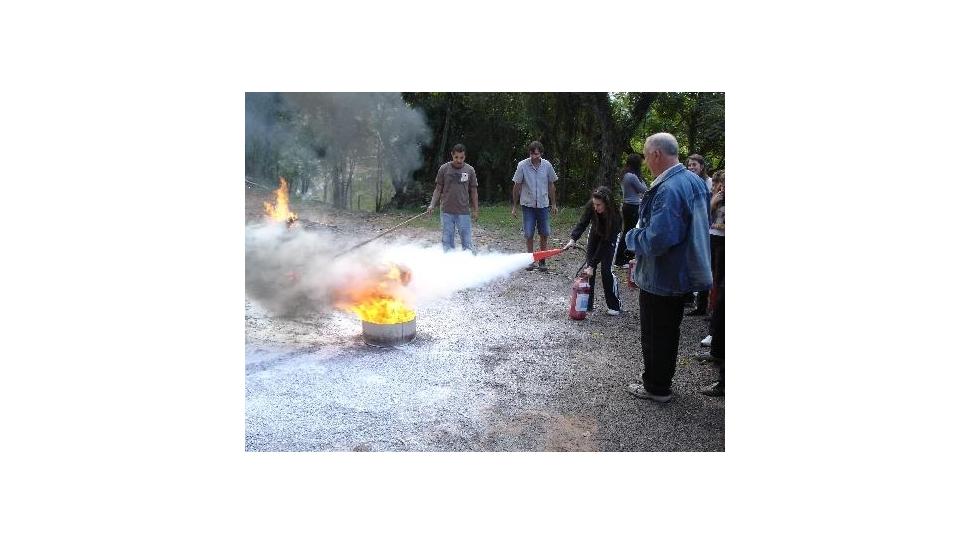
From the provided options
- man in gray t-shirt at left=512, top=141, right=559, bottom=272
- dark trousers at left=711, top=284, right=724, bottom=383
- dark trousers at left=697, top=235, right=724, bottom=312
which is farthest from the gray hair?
man in gray t-shirt at left=512, top=141, right=559, bottom=272

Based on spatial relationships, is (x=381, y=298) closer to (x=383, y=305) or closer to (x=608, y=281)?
(x=383, y=305)

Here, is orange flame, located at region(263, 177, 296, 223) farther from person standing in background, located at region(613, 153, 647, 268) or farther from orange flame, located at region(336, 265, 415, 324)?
person standing in background, located at region(613, 153, 647, 268)

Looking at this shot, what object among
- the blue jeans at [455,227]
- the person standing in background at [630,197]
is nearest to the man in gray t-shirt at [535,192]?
the blue jeans at [455,227]

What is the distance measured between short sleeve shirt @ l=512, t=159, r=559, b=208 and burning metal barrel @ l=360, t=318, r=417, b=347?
3.55m

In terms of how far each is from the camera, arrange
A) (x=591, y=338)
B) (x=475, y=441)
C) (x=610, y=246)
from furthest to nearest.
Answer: (x=610, y=246), (x=591, y=338), (x=475, y=441)

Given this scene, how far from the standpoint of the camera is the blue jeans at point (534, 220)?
355 inches

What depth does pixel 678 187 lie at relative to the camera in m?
4.41

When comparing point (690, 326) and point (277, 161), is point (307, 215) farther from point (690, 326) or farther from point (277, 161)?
point (690, 326)

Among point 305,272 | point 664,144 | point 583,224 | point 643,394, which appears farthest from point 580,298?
point 305,272

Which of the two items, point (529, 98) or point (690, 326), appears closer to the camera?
point (690, 326)

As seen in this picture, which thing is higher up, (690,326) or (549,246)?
(549,246)

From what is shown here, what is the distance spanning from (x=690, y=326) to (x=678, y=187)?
2825 millimetres

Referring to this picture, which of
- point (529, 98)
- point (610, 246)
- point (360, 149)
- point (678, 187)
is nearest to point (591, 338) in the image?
point (610, 246)

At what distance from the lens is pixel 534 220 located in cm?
915
